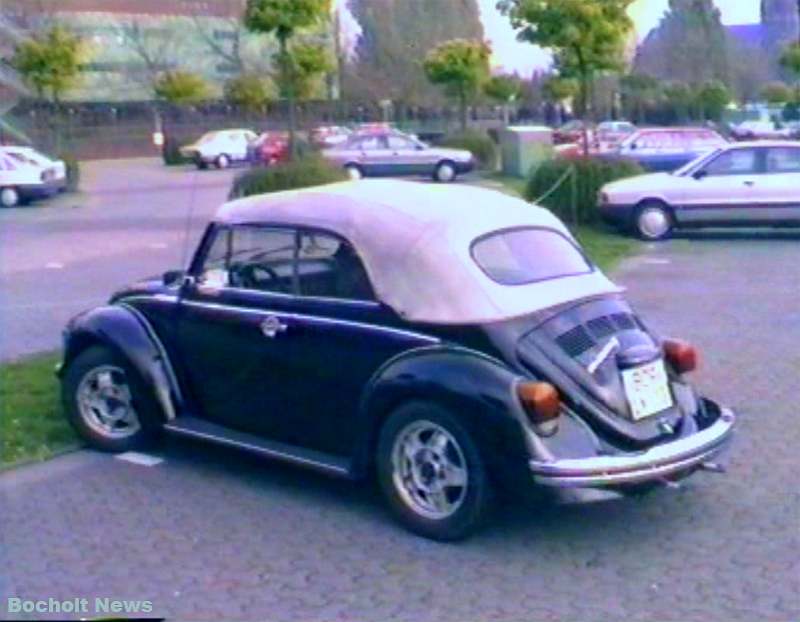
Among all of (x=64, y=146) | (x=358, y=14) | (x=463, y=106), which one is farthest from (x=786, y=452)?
(x=358, y=14)

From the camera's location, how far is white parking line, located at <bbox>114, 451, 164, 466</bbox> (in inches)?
282

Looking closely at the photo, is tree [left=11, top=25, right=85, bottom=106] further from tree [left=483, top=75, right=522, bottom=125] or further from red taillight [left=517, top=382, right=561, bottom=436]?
red taillight [left=517, top=382, right=561, bottom=436]

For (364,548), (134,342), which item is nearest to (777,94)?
(134,342)

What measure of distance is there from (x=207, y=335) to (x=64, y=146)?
154ft

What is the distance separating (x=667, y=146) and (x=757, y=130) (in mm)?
17853

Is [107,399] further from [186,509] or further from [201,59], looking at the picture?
[201,59]

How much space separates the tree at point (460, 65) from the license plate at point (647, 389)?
34.2 meters

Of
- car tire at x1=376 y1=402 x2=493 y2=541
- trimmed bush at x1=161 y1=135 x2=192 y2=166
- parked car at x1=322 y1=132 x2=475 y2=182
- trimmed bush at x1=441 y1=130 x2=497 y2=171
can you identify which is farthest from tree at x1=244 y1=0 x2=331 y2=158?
trimmed bush at x1=161 y1=135 x2=192 y2=166

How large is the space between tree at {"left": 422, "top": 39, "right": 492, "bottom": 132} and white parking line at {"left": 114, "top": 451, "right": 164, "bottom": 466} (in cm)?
3334

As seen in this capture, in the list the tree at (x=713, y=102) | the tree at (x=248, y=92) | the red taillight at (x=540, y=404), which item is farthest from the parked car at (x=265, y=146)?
the red taillight at (x=540, y=404)

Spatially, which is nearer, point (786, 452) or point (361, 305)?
point (361, 305)

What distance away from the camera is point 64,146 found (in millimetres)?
51875

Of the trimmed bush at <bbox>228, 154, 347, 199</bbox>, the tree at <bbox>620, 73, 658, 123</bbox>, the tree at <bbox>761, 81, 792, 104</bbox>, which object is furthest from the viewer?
the tree at <bbox>620, 73, 658, 123</bbox>

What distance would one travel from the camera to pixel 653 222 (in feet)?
63.5
